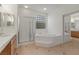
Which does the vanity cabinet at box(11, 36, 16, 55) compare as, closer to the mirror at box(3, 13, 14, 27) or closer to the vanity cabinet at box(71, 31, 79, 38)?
the mirror at box(3, 13, 14, 27)

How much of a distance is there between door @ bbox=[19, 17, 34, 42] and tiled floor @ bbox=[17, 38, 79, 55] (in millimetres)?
129

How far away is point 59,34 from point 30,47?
55 cm

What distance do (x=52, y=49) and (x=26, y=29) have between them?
0.57 meters

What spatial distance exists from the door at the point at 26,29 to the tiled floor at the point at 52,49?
13 cm

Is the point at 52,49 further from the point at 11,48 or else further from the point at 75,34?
the point at 11,48

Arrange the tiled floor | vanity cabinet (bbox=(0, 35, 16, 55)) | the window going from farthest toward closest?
the window, the tiled floor, vanity cabinet (bbox=(0, 35, 16, 55))

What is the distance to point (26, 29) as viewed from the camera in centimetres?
186

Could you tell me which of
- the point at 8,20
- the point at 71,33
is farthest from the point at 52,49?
the point at 8,20

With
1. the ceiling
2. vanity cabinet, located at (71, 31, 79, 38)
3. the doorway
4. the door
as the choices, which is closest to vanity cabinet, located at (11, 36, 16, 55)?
the door

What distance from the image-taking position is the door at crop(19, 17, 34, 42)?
71.7 inches

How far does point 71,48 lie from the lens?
178 centimetres

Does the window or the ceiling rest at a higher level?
the ceiling

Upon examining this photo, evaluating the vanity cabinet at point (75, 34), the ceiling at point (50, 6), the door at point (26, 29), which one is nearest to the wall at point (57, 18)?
the ceiling at point (50, 6)

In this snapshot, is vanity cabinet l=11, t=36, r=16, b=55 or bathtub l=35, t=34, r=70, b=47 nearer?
vanity cabinet l=11, t=36, r=16, b=55
